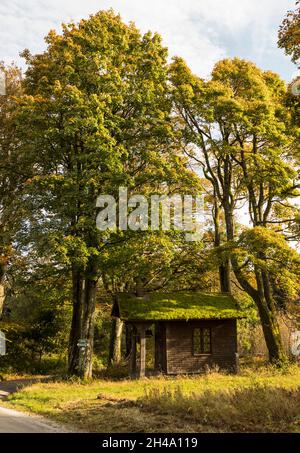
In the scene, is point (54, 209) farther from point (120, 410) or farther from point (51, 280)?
point (120, 410)

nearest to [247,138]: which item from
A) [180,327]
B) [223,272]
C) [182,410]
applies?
[223,272]

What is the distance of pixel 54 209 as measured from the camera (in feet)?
77.3

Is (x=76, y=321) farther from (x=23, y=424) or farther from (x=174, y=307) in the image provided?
(x=23, y=424)

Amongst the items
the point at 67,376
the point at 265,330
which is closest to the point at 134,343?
the point at 67,376

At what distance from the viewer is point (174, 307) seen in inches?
1044

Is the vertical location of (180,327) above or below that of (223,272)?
below

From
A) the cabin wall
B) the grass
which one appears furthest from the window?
the grass

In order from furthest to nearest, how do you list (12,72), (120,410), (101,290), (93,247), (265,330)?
(101,290)
(12,72)
(265,330)
(93,247)
(120,410)

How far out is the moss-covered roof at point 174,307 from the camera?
25531 millimetres

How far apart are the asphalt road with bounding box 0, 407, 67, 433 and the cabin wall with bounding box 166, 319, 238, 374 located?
12.6 metres

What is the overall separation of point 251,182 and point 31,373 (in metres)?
19.5

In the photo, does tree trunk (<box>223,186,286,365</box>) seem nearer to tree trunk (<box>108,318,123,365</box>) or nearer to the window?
the window

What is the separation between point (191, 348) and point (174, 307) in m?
2.53

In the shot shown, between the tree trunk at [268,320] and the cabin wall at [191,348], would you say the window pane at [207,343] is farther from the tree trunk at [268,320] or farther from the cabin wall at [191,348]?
the tree trunk at [268,320]
